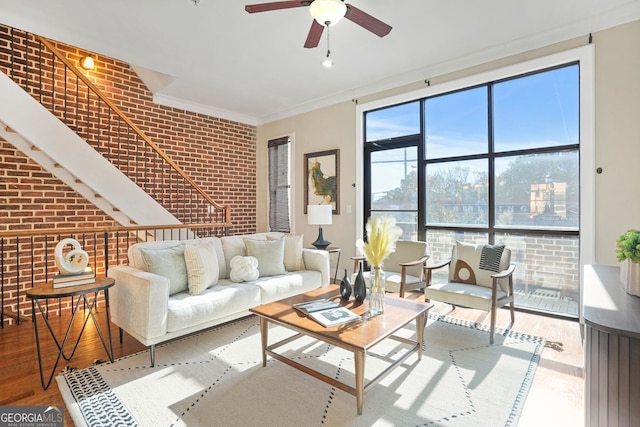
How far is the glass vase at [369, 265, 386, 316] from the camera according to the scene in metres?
2.35

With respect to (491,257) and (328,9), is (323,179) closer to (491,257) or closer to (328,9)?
(491,257)

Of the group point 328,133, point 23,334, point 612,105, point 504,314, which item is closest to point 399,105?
point 328,133

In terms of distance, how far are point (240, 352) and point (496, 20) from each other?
3.71m

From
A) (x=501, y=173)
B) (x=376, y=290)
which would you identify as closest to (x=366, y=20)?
(x=376, y=290)

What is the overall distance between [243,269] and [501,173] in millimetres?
3026

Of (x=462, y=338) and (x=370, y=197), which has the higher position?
(x=370, y=197)

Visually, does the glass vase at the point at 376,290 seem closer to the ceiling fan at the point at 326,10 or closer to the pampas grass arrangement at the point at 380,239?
the pampas grass arrangement at the point at 380,239

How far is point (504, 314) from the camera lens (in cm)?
356

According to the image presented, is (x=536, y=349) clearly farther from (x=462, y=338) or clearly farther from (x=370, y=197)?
(x=370, y=197)

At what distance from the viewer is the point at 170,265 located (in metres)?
2.91

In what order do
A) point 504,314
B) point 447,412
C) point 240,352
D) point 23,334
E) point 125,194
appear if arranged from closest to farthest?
point 447,412
point 240,352
point 23,334
point 504,314
point 125,194

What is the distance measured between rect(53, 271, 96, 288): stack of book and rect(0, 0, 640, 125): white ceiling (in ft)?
7.35

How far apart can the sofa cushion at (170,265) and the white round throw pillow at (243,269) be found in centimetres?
49

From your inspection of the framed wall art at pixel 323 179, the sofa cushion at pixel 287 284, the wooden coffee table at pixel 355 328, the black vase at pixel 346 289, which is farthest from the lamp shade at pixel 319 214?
the black vase at pixel 346 289
